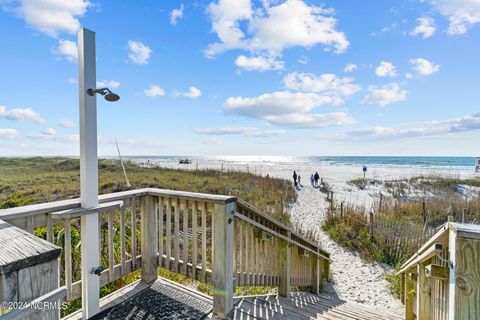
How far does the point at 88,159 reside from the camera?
2.10 meters

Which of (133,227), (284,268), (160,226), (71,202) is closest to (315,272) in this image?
(284,268)

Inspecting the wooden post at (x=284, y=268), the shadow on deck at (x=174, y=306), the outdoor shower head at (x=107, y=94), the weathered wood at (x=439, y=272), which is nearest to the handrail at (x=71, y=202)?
the outdoor shower head at (x=107, y=94)

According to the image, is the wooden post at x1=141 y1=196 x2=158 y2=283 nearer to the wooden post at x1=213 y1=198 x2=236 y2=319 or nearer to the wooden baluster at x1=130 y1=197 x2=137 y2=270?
the wooden baluster at x1=130 y1=197 x2=137 y2=270

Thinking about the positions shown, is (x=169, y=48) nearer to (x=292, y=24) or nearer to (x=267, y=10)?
(x=267, y=10)

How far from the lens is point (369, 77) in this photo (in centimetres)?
1139

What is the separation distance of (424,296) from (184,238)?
2.37m

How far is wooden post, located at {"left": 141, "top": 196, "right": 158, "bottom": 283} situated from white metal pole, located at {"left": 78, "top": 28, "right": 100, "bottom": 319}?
2.34ft

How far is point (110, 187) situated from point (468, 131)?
4156cm

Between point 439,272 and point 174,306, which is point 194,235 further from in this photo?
point 439,272

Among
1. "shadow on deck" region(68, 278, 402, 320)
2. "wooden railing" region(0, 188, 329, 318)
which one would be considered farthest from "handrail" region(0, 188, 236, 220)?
"shadow on deck" region(68, 278, 402, 320)

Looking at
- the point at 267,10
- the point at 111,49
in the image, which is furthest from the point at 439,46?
the point at 111,49

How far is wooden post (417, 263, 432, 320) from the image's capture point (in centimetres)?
212

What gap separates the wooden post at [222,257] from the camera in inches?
92.2

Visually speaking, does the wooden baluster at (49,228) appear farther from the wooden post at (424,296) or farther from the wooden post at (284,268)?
the wooden post at (424,296)
